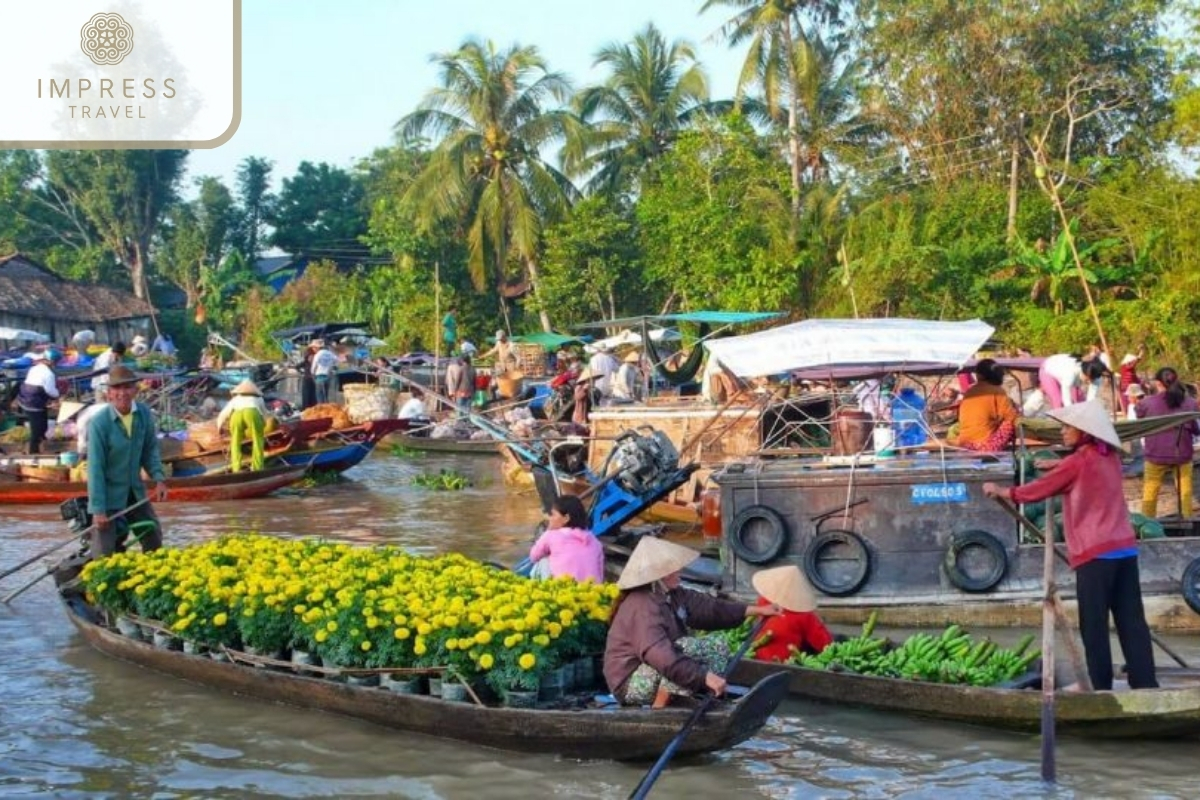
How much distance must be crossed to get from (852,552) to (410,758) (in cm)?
370

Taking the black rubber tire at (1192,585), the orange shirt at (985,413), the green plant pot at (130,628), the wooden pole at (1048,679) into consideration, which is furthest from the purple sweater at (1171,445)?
the green plant pot at (130,628)

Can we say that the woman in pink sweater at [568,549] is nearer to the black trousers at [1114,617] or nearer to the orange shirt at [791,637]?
the orange shirt at [791,637]

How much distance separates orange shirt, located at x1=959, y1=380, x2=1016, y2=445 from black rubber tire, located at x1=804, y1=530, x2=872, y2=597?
1385mm

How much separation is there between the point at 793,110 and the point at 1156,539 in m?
23.5

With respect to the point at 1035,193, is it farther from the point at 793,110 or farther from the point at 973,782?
the point at 973,782

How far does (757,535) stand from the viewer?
9562 millimetres

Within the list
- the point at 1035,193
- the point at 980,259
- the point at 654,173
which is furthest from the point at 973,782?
the point at 654,173

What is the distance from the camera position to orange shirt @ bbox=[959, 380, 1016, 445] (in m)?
10.1

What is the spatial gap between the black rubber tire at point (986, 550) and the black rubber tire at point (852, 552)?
54 centimetres

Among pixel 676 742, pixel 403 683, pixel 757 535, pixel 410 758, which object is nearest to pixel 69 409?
pixel 757 535

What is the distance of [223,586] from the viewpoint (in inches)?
308

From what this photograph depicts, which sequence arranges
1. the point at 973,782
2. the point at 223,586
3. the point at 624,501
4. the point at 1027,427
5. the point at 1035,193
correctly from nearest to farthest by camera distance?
the point at 973,782
the point at 223,586
the point at 624,501
the point at 1027,427
the point at 1035,193

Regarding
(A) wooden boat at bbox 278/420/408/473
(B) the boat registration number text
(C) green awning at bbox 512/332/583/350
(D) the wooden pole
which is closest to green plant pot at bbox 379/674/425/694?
(D) the wooden pole

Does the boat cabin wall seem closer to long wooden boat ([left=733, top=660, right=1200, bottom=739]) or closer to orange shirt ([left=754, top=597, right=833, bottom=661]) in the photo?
orange shirt ([left=754, top=597, right=833, bottom=661])
